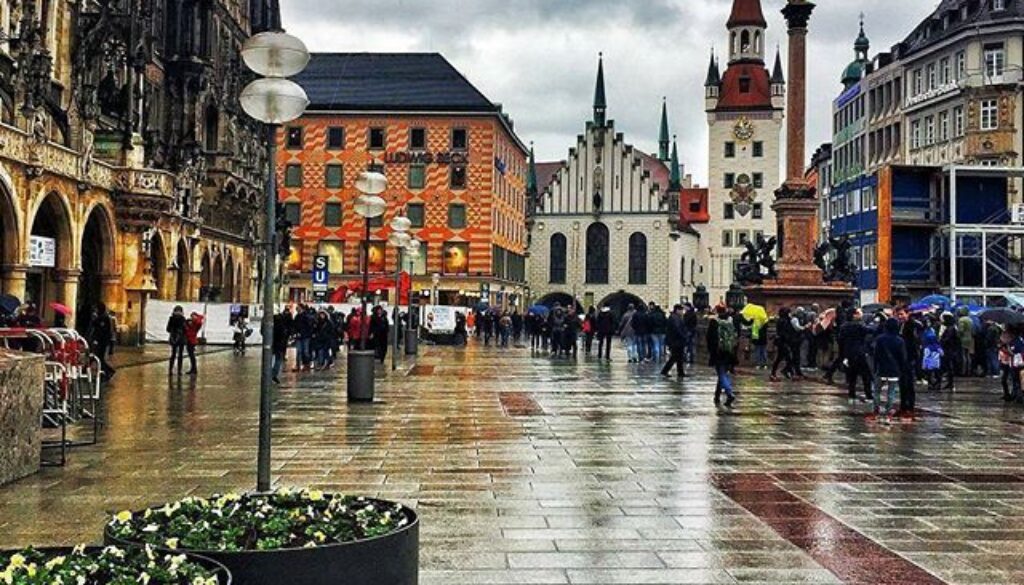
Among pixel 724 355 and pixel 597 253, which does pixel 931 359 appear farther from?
pixel 597 253

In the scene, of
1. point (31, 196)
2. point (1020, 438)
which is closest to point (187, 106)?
point (31, 196)

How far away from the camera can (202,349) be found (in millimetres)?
40719

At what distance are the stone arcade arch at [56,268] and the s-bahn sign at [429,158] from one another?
44.2 m

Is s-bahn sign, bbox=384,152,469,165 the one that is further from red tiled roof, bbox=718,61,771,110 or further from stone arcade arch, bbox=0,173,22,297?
stone arcade arch, bbox=0,173,22,297

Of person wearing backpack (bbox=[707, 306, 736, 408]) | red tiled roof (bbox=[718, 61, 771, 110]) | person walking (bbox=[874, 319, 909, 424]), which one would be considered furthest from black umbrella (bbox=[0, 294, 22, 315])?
red tiled roof (bbox=[718, 61, 771, 110])

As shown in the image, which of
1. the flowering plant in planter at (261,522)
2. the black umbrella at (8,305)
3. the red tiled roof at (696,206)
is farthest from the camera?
the red tiled roof at (696,206)

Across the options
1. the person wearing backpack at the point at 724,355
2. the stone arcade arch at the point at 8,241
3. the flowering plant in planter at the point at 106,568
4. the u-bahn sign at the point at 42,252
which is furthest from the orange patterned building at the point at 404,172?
the flowering plant in planter at the point at 106,568

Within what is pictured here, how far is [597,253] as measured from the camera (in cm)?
9338

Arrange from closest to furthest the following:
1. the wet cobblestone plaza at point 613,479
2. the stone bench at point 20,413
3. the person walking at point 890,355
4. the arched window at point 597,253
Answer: the wet cobblestone plaza at point 613,479
the stone bench at point 20,413
the person walking at point 890,355
the arched window at point 597,253

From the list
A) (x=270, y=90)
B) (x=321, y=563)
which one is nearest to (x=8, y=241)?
(x=270, y=90)

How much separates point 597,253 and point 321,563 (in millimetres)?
88995

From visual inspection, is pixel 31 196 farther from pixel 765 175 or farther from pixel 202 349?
pixel 765 175

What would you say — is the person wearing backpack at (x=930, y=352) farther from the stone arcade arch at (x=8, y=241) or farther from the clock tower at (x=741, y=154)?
the clock tower at (x=741, y=154)

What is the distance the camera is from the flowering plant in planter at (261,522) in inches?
196
